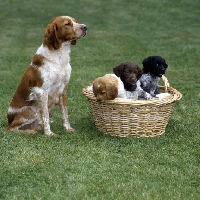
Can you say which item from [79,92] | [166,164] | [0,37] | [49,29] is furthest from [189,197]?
[0,37]

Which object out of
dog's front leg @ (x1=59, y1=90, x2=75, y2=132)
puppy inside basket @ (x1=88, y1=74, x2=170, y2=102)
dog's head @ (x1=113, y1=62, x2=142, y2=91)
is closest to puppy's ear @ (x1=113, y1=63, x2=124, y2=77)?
dog's head @ (x1=113, y1=62, x2=142, y2=91)

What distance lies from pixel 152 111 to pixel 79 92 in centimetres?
321

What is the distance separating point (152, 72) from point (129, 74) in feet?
1.92

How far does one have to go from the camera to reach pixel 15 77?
1032cm

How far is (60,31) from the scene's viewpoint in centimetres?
614

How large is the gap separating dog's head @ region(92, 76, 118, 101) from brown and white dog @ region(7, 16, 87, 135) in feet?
1.95

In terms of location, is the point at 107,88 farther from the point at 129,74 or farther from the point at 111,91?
the point at 129,74

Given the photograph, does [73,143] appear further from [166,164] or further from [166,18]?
[166,18]

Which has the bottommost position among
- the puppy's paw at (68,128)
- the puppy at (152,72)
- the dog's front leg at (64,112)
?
the puppy's paw at (68,128)

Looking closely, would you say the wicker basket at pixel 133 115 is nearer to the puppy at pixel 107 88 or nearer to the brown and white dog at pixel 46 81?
the puppy at pixel 107 88

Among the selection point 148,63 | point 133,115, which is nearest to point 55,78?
point 133,115

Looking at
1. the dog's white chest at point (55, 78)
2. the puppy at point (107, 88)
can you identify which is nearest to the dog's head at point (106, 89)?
the puppy at point (107, 88)

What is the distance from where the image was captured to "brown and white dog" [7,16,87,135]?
6.17 meters

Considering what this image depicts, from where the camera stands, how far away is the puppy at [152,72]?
6586 millimetres
